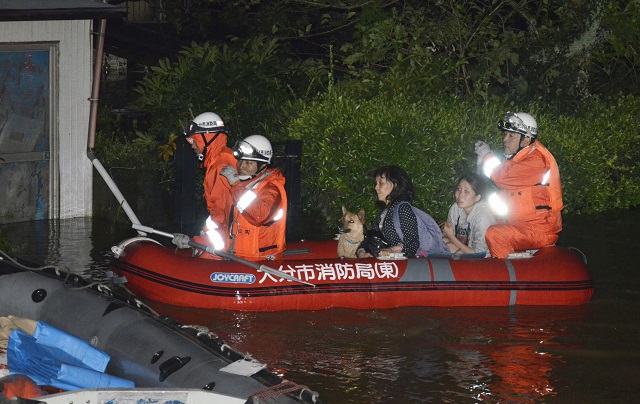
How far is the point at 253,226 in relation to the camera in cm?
1045

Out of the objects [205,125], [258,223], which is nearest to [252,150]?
[258,223]

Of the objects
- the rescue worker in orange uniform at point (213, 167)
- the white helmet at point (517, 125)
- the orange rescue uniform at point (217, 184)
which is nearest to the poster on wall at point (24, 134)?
the rescue worker in orange uniform at point (213, 167)

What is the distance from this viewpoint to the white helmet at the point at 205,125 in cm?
1124

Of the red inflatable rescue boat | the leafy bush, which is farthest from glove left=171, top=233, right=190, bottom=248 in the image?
the leafy bush

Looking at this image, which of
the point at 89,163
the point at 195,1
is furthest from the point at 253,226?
the point at 195,1

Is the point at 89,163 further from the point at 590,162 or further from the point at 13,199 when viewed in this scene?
the point at 590,162

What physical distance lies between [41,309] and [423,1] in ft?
38.6

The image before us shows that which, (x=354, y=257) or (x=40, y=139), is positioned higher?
(x=40, y=139)

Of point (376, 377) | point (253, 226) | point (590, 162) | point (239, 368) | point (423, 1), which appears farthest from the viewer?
point (423, 1)

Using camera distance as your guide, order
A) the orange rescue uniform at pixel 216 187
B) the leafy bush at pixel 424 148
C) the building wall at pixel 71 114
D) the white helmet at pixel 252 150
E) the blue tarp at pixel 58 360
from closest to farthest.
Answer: the blue tarp at pixel 58 360, the white helmet at pixel 252 150, the orange rescue uniform at pixel 216 187, the leafy bush at pixel 424 148, the building wall at pixel 71 114

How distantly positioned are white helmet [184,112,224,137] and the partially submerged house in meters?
2.90

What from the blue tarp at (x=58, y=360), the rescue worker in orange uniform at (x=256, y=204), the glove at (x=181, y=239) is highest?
the rescue worker in orange uniform at (x=256, y=204)

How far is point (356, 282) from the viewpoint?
10.4 meters

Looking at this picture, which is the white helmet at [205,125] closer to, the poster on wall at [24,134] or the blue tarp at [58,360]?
the poster on wall at [24,134]
